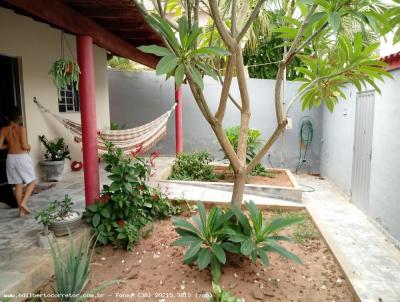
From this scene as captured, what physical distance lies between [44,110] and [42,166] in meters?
0.75

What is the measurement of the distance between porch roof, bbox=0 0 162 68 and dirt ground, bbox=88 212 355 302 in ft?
6.25

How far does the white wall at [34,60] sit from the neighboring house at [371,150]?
4.17 meters

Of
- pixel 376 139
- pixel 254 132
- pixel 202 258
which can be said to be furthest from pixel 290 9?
pixel 202 258

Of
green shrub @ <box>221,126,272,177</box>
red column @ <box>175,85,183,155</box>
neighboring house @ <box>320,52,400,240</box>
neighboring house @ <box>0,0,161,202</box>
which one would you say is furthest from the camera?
red column @ <box>175,85,183,155</box>

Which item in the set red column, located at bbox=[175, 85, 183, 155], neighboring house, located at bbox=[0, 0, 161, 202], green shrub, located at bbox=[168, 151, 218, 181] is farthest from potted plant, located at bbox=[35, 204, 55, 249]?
red column, located at bbox=[175, 85, 183, 155]

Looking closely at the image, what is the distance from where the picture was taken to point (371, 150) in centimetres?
420

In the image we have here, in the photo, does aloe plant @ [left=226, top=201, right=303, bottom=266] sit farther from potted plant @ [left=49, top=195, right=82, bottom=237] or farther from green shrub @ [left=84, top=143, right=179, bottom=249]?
potted plant @ [left=49, top=195, right=82, bottom=237]

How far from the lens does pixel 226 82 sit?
227cm

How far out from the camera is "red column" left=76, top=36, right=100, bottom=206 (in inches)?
109

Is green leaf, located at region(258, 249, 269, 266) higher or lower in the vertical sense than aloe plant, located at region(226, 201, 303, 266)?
lower

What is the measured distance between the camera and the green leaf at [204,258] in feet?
6.94

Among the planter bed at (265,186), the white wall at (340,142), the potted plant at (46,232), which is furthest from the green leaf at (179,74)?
the white wall at (340,142)

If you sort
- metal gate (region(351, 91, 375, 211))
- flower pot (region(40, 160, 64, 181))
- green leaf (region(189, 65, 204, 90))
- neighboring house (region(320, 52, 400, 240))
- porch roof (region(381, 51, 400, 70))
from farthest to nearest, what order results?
1. metal gate (region(351, 91, 375, 211))
2. flower pot (region(40, 160, 64, 181))
3. neighboring house (region(320, 52, 400, 240))
4. porch roof (region(381, 51, 400, 70))
5. green leaf (region(189, 65, 204, 90))

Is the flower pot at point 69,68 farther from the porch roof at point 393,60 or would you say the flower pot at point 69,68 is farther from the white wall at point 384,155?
the porch roof at point 393,60
